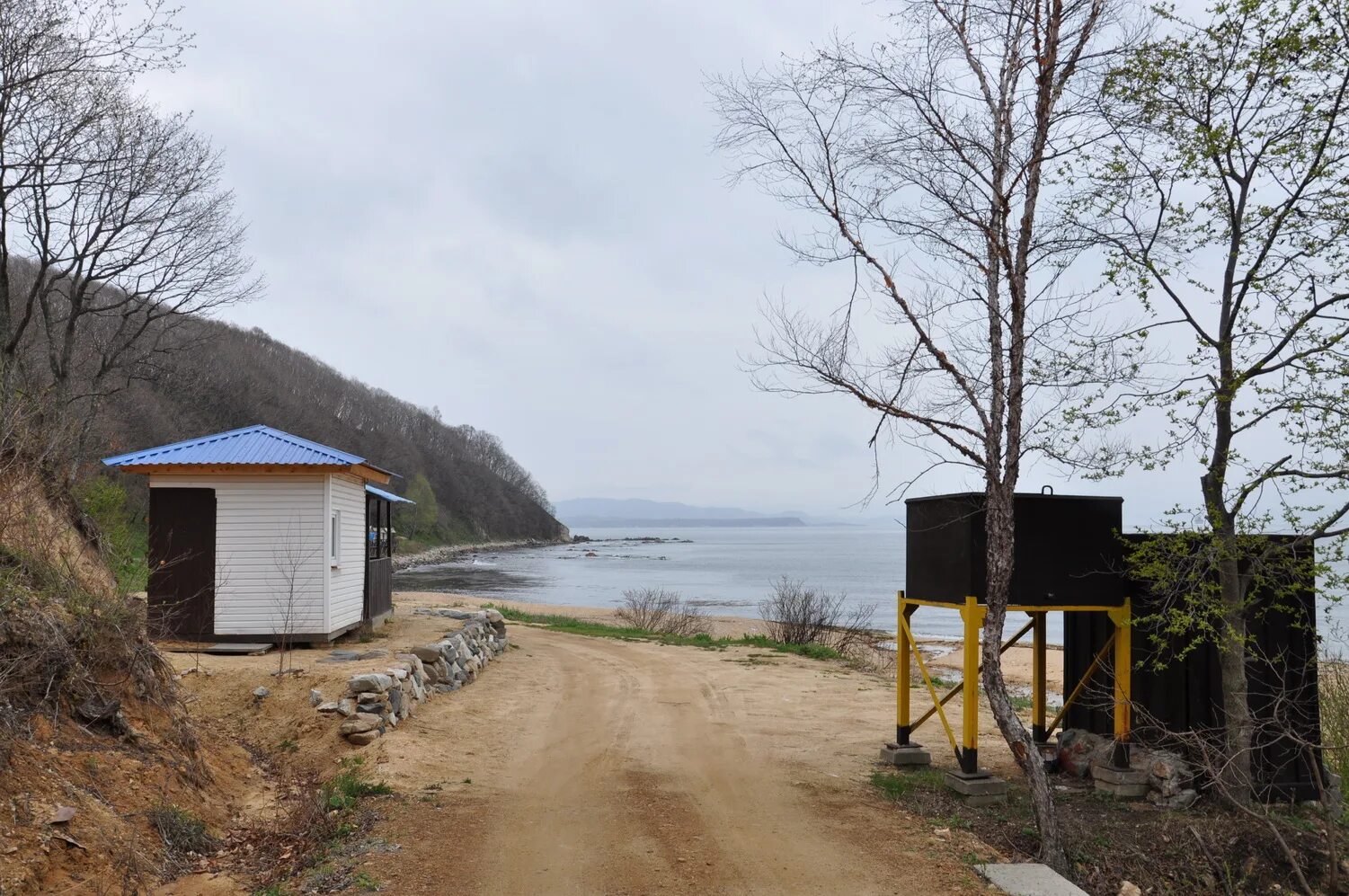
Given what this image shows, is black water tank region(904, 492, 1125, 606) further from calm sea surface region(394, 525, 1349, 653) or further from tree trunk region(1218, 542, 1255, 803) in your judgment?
calm sea surface region(394, 525, 1349, 653)

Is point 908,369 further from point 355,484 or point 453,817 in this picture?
point 355,484

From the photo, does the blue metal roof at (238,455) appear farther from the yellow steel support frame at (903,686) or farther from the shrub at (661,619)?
the shrub at (661,619)

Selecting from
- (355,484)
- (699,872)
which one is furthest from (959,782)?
(355,484)

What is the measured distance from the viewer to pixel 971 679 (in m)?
8.81

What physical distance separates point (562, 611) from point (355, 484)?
2567cm

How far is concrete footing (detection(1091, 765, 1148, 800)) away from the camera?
28.8ft

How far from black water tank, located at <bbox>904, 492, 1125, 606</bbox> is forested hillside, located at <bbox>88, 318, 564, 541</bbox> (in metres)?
32.1

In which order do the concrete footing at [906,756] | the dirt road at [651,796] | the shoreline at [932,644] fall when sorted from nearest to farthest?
the dirt road at [651,796] < the concrete footing at [906,756] < the shoreline at [932,644]

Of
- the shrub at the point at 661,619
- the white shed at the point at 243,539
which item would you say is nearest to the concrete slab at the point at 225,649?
the white shed at the point at 243,539

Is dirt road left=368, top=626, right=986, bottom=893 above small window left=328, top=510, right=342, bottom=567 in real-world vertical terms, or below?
below

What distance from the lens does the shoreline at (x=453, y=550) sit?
8624cm

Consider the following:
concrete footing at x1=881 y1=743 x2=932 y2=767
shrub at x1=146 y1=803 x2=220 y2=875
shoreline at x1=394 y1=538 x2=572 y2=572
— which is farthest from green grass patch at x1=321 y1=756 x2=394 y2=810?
shoreline at x1=394 y1=538 x2=572 y2=572

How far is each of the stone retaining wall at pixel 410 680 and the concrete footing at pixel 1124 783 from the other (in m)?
7.40

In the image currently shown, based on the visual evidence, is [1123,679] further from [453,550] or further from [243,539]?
[453,550]
